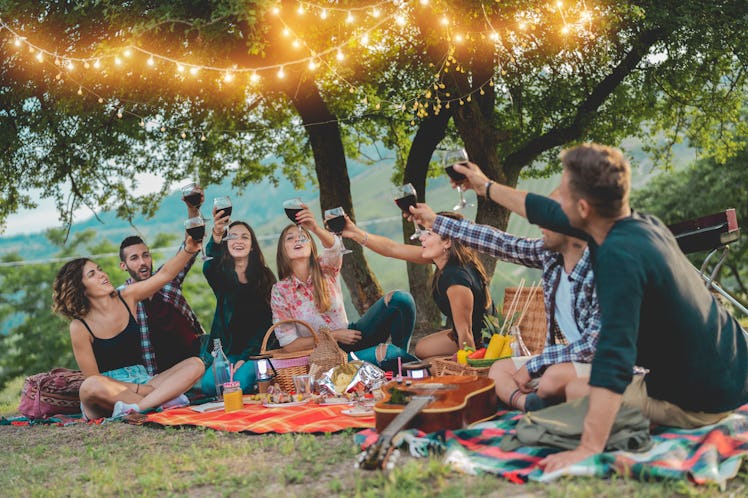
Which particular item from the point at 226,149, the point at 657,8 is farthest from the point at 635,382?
the point at 226,149

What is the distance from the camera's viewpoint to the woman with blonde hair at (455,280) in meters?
4.63

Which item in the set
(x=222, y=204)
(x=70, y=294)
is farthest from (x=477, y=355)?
(x=70, y=294)

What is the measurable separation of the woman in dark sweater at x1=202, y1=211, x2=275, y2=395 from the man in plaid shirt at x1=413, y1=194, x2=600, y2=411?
1989 mm

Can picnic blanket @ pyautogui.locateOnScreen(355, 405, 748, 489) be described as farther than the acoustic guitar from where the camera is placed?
No

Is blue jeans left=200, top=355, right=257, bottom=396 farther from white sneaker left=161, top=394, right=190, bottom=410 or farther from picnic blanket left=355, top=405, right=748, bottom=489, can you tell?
picnic blanket left=355, top=405, right=748, bottom=489

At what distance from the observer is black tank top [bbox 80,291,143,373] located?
15.5 ft

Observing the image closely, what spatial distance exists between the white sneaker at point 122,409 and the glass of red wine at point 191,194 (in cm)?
137

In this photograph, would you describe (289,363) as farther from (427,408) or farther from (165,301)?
(427,408)

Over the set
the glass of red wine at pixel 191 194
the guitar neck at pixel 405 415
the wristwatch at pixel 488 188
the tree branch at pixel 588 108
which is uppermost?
the tree branch at pixel 588 108

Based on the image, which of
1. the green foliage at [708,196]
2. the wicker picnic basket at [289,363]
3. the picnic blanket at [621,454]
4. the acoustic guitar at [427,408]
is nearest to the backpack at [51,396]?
the wicker picnic basket at [289,363]

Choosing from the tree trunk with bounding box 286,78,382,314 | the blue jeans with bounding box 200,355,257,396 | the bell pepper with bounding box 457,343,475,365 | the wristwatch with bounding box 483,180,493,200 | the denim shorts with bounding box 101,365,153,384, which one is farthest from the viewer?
the tree trunk with bounding box 286,78,382,314

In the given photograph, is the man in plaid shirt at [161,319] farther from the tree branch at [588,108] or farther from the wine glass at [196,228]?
the tree branch at [588,108]

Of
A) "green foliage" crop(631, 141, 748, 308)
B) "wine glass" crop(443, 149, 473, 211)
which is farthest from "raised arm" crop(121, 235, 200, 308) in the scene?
"green foliage" crop(631, 141, 748, 308)

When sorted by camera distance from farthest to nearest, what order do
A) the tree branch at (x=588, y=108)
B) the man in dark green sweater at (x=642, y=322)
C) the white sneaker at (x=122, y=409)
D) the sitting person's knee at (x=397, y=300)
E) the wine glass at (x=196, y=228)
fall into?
the tree branch at (x=588, y=108) → the sitting person's knee at (x=397, y=300) → the white sneaker at (x=122, y=409) → the wine glass at (x=196, y=228) → the man in dark green sweater at (x=642, y=322)
